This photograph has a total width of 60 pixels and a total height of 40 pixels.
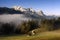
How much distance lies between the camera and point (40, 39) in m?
107

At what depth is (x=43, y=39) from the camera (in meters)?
108

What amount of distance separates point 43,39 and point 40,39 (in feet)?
8.65
